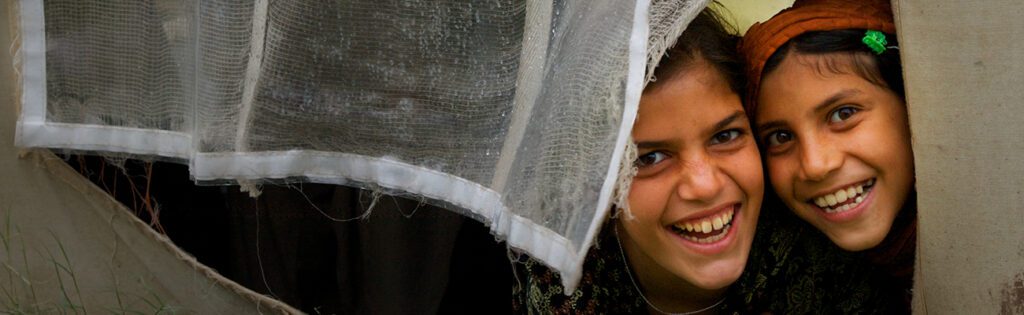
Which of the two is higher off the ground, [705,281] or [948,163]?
[948,163]

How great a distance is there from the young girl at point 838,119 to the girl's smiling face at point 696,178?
8 centimetres

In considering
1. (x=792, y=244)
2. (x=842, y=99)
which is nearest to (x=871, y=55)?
(x=842, y=99)

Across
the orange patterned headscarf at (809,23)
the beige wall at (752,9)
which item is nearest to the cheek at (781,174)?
the orange patterned headscarf at (809,23)

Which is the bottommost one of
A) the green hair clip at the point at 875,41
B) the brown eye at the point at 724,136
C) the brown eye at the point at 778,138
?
the brown eye at the point at 778,138

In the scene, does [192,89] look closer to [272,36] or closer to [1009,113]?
[272,36]

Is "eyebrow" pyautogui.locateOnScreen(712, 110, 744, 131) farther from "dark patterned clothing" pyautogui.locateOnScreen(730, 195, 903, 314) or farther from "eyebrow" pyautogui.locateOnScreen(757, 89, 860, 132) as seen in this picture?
"dark patterned clothing" pyautogui.locateOnScreen(730, 195, 903, 314)

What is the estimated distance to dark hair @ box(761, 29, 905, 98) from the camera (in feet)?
7.50

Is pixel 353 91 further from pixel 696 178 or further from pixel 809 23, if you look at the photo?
pixel 809 23

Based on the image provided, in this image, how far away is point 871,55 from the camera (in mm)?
2299

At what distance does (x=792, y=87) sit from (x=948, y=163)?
1.20 feet

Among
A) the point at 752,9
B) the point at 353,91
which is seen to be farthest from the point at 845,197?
the point at 752,9

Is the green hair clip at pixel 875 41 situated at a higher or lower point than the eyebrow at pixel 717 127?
higher

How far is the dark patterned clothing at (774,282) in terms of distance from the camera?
104 inches

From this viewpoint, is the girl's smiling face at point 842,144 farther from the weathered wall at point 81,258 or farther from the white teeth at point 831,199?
the weathered wall at point 81,258
